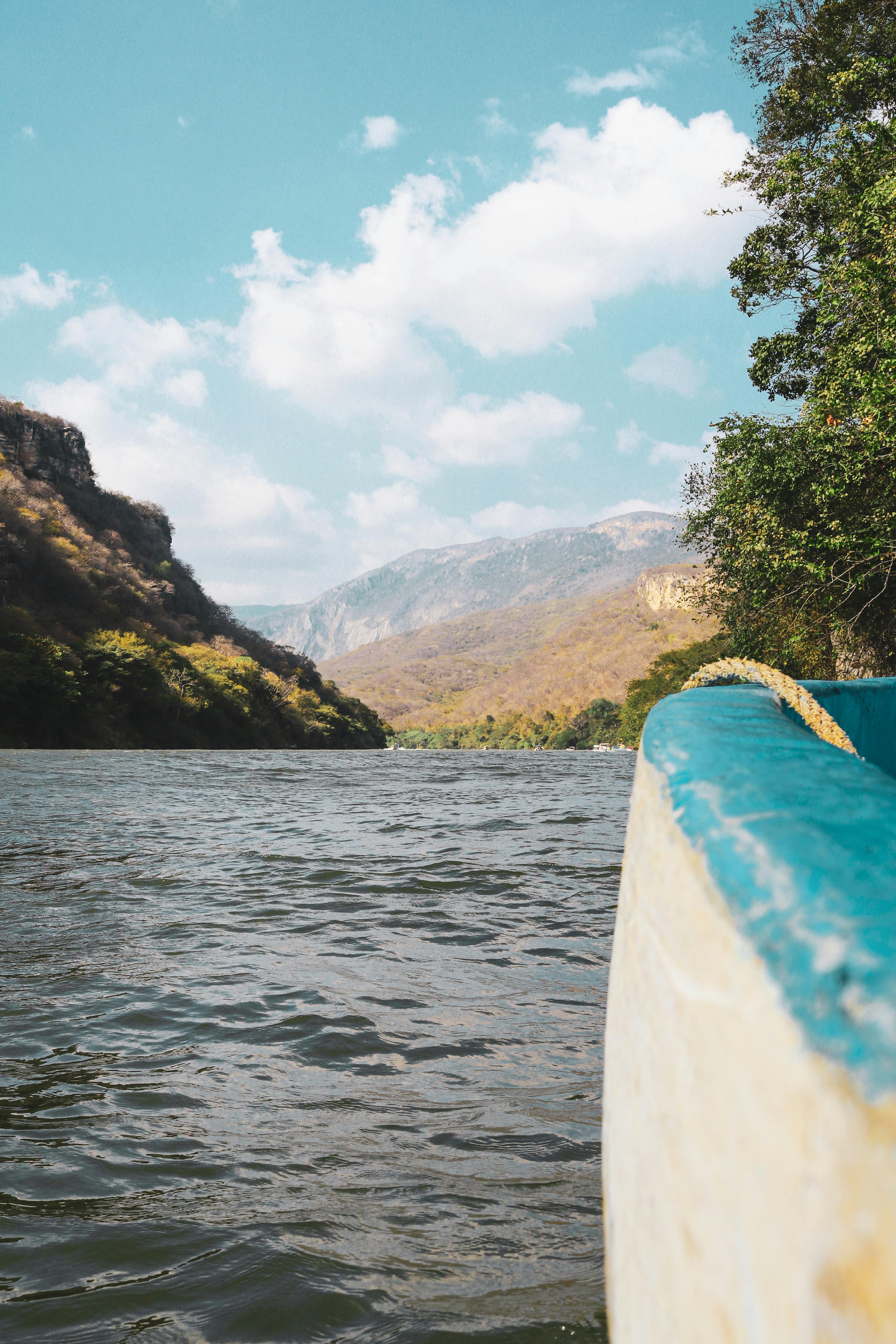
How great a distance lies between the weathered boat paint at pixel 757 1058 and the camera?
15.6 inches

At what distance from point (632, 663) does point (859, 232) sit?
11837 centimetres

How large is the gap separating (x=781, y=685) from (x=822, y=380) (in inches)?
610

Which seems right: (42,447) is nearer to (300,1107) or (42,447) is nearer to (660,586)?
(300,1107)

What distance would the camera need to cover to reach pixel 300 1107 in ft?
9.95

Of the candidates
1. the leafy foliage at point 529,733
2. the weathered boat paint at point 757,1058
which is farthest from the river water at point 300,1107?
the leafy foliage at point 529,733

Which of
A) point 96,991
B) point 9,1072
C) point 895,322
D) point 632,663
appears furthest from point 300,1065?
point 632,663

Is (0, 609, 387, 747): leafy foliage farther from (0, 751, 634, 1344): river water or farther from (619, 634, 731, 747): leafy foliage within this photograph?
(0, 751, 634, 1344): river water

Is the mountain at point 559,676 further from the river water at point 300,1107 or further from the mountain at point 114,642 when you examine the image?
the river water at point 300,1107

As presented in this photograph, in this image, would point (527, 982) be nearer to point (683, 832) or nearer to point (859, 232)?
point (683, 832)

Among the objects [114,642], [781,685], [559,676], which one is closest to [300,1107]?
[781,685]

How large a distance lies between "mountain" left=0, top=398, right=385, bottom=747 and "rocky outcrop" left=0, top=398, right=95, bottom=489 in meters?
0.13

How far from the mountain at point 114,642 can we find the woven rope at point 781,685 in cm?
4411

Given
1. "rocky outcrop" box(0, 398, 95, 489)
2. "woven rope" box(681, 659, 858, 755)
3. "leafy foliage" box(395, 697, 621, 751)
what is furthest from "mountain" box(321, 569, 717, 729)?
"woven rope" box(681, 659, 858, 755)

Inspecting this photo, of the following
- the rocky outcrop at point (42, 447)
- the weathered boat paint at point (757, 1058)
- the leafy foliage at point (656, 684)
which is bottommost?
the weathered boat paint at point (757, 1058)
